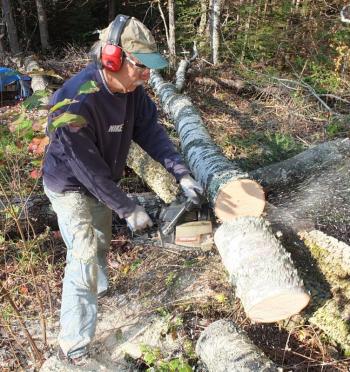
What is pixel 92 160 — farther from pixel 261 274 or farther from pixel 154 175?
pixel 154 175

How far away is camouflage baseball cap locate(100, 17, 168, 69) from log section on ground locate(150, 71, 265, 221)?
1.04 meters

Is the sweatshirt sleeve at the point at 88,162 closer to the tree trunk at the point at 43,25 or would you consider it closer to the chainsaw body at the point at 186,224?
the chainsaw body at the point at 186,224

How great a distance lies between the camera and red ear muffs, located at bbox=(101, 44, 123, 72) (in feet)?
7.63

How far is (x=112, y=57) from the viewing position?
2.34m

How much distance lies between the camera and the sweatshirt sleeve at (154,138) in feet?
9.52

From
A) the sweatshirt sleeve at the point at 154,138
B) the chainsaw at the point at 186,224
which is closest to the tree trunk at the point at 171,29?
the sweatshirt sleeve at the point at 154,138

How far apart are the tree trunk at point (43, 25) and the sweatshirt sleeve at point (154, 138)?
992cm

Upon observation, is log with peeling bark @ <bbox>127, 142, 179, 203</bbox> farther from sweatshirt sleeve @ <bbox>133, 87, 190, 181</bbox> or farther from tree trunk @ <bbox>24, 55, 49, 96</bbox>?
tree trunk @ <bbox>24, 55, 49, 96</bbox>

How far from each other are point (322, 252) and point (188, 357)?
1098 mm

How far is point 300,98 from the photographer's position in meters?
6.55

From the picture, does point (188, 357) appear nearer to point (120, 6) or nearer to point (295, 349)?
point (295, 349)

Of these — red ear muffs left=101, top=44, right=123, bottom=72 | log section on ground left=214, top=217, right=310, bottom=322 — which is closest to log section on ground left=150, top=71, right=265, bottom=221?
log section on ground left=214, top=217, right=310, bottom=322

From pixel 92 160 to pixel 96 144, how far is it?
223 mm

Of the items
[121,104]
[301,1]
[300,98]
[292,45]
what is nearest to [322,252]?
[121,104]
